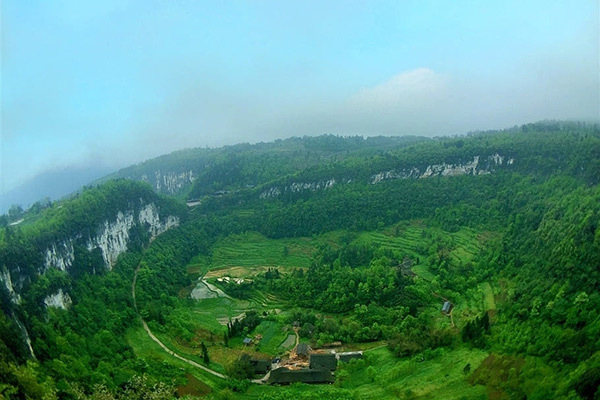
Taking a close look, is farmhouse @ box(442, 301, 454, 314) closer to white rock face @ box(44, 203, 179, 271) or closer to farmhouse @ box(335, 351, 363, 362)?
farmhouse @ box(335, 351, 363, 362)

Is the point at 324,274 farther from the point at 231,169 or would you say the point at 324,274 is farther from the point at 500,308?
the point at 231,169

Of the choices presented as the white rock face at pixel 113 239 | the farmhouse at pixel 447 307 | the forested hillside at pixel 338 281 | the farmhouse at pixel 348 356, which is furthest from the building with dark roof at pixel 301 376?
the white rock face at pixel 113 239

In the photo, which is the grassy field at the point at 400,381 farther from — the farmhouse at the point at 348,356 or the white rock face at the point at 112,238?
the white rock face at the point at 112,238

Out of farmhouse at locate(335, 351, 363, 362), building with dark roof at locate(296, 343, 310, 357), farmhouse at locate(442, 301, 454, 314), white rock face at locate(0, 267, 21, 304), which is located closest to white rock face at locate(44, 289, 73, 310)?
white rock face at locate(0, 267, 21, 304)

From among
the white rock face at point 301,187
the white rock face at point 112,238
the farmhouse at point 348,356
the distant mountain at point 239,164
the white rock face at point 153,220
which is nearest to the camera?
the farmhouse at point 348,356

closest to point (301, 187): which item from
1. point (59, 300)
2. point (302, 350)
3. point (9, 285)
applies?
point (302, 350)

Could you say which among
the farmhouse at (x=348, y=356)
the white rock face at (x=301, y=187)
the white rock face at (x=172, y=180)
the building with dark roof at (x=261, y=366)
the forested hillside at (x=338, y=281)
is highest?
the white rock face at (x=172, y=180)

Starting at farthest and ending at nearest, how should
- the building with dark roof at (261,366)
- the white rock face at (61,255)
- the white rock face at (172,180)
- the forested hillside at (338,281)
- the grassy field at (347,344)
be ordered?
the white rock face at (172,180) < the white rock face at (61,255) < the building with dark roof at (261,366) < the grassy field at (347,344) < the forested hillside at (338,281)

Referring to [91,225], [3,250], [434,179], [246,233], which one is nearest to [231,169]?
[246,233]
